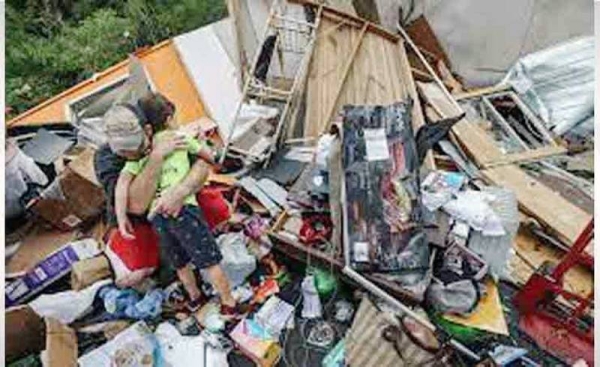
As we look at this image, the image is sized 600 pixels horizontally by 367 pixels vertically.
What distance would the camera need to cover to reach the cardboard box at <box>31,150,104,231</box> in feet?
15.3

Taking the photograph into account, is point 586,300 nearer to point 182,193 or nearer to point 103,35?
point 182,193

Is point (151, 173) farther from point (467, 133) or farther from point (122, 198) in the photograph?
point (467, 133)

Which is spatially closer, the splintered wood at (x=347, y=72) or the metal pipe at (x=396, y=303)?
the metal pipe at (x=396, y=303)

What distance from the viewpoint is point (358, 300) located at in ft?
14.1

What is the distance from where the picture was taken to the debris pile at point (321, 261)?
4.01 metres

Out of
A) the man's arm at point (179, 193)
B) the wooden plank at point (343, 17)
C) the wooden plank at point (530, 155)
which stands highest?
the wooden plank at point (343, 17)

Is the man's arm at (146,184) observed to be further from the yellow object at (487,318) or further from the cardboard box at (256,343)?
the yellow object at (487,318)

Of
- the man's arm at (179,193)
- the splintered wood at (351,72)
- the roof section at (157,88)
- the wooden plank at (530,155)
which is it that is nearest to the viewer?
the man's arm at (179,193)

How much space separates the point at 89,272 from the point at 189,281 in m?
0.58

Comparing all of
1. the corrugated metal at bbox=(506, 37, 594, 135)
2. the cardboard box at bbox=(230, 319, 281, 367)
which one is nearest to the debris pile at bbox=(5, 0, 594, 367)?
the cardboard box at bbox=(230, 319, 281, 367)

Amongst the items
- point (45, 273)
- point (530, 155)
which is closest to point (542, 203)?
point (530, 155)

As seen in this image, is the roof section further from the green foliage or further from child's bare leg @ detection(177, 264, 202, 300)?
child's bare leg @ detection(177, 264, 202, 300)

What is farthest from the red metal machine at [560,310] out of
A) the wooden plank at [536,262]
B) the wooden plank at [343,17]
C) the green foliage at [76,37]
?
the green foliage at [76,37]

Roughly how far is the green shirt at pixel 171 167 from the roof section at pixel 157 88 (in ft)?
6.55
